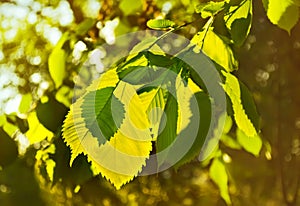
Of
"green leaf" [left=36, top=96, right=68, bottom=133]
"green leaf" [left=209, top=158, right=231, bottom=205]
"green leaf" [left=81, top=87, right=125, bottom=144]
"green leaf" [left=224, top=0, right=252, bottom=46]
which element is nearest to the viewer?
"green leaf" [left=81, top=87, right=125, bottom=144]

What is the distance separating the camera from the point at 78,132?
0.34 metres

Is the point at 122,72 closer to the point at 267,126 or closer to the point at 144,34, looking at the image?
the point at 144,34

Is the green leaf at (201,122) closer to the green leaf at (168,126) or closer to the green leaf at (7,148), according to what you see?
the green leaf at (168,126)

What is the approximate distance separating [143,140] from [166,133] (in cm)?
5

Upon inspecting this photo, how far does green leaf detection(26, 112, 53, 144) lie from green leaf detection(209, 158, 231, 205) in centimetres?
24

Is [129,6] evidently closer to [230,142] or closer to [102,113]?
[230,142]

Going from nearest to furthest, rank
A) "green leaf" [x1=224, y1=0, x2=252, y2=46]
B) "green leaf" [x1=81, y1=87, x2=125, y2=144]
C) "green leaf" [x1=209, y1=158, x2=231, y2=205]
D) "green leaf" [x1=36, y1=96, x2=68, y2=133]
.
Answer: "green leaf" [x1=81, y1=87, x2=125, y2=144], "green leaf" [x1=224, y1=0, x2=252, y2=46], "green leaf" [x1=36, y1=96, x2=68, y2=133], "green leaf" [x1=209, y1=158, x2=231, y2=205]

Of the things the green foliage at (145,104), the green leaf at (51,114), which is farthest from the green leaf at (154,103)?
the green leaf at (51,114)

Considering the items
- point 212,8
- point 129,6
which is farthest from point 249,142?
point 212,8

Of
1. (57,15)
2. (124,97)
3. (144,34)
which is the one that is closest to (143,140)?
(124,97)

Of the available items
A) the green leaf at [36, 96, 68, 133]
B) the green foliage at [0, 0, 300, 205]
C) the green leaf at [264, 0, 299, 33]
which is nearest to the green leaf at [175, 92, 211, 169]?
the green foliage at [0, 0, 300, 205]

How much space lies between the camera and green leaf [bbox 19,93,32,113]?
28.7 inches

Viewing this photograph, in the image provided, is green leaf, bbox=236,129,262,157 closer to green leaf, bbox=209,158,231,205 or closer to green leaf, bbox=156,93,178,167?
green leaf, bbox=209,158,231,205

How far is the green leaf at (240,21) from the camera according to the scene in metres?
0.44
